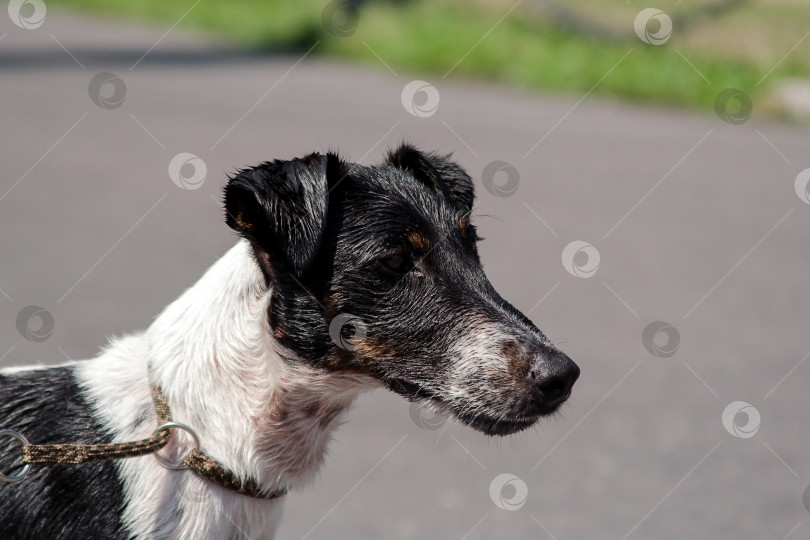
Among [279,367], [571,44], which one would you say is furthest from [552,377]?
[571,44]

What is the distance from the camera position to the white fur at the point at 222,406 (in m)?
2.84

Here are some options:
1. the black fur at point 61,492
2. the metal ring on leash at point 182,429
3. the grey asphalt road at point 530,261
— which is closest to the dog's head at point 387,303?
the metal ring on leash at point 182,429

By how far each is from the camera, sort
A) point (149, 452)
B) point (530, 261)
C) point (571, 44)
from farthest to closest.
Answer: point (571, 44) → point (530, 261) → point (149, 452)

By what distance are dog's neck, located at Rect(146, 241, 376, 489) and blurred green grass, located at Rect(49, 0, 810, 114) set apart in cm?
1020

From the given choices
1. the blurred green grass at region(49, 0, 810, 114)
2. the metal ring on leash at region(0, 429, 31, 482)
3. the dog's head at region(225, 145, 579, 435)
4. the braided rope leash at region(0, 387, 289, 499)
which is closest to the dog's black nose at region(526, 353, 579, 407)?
the dog's head at region(225, 145, 579, 435)

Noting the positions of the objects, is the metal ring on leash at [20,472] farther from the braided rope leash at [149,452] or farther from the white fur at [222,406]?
the white fur at [222,406]

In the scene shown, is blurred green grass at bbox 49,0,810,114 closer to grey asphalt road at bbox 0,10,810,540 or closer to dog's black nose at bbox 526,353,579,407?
grey asphalt road at bbox 0,10,810,540

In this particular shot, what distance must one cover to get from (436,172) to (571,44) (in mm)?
11280

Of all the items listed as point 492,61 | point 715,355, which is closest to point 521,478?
point 715,355

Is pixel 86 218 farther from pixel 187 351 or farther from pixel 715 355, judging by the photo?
pixel 187 351

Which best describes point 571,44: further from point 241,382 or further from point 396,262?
point 241,382

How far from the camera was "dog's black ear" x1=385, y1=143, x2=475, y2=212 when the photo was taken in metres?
3.42

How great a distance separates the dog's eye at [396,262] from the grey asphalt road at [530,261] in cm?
171

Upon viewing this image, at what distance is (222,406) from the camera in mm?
2877
